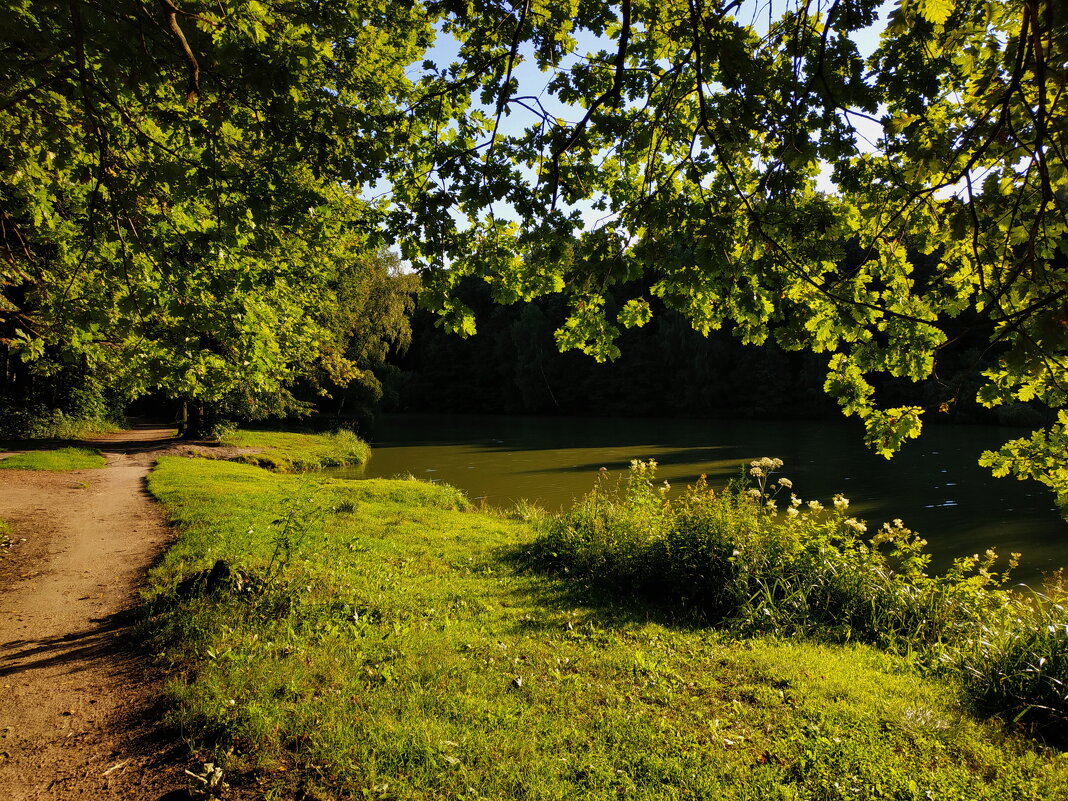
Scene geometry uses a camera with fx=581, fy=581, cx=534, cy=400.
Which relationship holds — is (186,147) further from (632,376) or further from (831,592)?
(632,376)

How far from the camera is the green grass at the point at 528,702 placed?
142 inches

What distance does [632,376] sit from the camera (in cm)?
5794

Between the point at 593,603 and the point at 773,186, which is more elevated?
the point at 773,186

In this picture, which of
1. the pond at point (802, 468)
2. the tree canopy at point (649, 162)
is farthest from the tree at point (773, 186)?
the pond at point (802, 468)

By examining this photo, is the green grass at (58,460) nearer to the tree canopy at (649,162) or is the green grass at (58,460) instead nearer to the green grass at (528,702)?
the green grass at (528,702)

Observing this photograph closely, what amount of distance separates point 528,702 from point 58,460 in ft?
54.8

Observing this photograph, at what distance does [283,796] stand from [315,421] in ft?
119

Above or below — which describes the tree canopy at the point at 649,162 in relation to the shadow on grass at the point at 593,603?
above

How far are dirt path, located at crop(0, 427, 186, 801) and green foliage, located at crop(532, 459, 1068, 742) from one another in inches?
204

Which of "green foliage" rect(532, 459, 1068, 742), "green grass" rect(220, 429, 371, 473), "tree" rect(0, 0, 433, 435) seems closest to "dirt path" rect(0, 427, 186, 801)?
"tree" rect(0, 0, 433, 435)

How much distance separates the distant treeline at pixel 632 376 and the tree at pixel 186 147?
32869 millimetres

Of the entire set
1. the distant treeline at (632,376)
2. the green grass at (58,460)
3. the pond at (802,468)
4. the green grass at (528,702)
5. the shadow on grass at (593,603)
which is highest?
the distant treeline at (632,376)

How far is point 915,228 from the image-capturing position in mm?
4426

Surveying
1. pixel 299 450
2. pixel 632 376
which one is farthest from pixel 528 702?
pixel 632 376
